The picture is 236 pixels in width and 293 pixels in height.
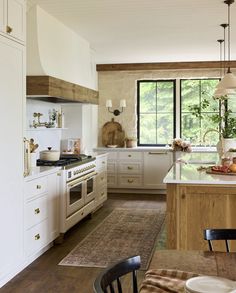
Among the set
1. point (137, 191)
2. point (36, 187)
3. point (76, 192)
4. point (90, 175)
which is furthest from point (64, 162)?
point (137, 191)

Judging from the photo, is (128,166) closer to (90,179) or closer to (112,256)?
(90,179)

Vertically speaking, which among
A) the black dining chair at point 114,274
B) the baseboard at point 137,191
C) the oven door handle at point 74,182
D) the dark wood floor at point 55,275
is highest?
the black dining chair at point 114,274

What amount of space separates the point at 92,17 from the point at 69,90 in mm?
927

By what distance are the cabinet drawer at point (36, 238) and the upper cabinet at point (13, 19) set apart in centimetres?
177

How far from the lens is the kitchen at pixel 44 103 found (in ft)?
11.6

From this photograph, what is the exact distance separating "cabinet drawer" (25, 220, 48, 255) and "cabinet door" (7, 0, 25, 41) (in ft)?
5.86

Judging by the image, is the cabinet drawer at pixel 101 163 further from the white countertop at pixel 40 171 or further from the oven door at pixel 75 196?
the white countertop at pixel 40 171

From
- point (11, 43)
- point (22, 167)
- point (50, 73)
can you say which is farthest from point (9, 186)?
point (50, 73)

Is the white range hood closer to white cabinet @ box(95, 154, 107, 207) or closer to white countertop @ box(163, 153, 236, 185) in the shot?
white cabinet @ box(95, 154, 107, 207)

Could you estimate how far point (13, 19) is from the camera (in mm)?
3598

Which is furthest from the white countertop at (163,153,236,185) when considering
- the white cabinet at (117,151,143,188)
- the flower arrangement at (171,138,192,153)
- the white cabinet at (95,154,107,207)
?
the white cabinet at (117,151,143,188)

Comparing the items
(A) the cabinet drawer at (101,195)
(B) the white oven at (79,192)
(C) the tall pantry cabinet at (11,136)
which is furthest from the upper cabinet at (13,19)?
(A) the cabinet drawer at (101,195)

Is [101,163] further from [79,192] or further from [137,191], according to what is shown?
[137,191]

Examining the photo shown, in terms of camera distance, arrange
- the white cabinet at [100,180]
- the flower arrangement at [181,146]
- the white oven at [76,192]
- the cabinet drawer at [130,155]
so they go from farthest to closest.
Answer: the cabinet drawer at [130,155], the flower arrangement at [181,146], the white cabinet at [100,180], the white oven at [76,192]
